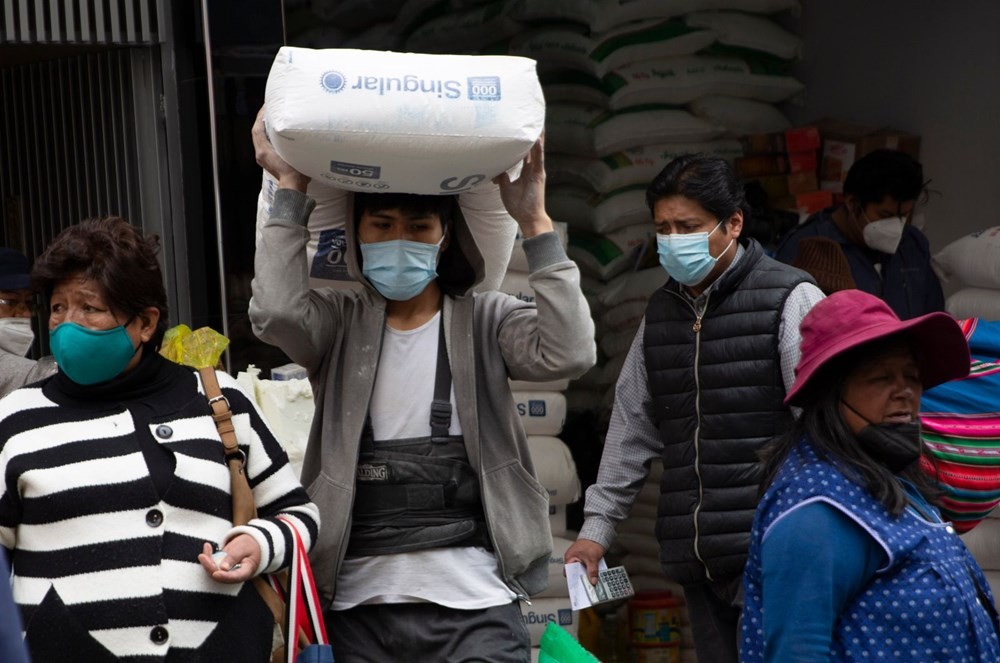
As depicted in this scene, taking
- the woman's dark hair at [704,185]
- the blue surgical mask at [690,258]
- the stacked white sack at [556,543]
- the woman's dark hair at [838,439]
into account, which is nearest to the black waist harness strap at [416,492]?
the woman's dark hair at [838,439]

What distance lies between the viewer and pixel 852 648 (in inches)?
97.0

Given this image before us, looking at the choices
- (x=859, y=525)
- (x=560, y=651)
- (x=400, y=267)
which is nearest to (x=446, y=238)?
(x=400, y=267)

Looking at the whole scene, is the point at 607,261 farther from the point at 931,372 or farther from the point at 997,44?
the point at 931,372

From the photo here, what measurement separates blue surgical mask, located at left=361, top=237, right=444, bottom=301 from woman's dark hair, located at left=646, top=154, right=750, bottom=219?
1.02 m

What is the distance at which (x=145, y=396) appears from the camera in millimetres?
2893

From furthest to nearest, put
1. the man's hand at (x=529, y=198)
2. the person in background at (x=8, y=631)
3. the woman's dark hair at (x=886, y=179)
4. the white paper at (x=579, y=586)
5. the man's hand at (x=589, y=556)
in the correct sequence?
1. the woman's dark hair at (x=886, y=179)
2. the man's hand at (x=589, y=556)
3. the white paper at (x=579, y=586)
4. the man's hand at (x=529, y=198)
5. the person in background at (x=8, y=631)

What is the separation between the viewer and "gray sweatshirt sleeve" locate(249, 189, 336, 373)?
A: 308 cm

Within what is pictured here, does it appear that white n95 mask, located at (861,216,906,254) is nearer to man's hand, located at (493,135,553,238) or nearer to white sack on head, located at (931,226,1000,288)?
white sack on head, located at (931,226,1000,288)

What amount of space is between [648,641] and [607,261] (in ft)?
5.17

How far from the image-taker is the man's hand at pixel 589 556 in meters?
3.80

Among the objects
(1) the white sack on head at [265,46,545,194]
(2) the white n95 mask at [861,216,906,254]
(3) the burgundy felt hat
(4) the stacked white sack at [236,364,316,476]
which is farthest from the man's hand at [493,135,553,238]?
(2) the white n95 mask at [861,216,906,254]

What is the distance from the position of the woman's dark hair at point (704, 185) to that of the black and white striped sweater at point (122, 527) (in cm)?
150

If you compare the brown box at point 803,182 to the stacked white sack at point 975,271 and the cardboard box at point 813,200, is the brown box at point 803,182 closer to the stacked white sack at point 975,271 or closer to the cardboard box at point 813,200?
the cardboard box at point 813,200

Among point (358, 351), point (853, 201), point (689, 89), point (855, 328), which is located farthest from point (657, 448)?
point (689, 89)
